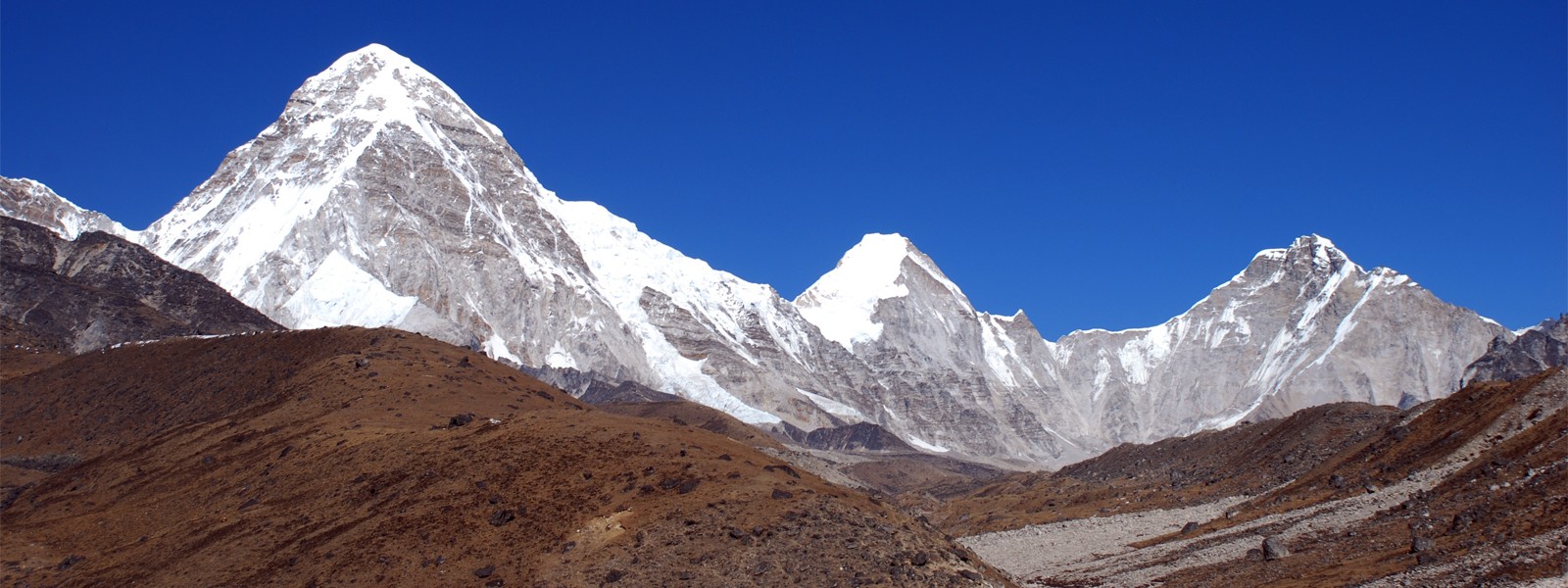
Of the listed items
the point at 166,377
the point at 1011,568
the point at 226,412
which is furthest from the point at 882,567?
the point at 166,377

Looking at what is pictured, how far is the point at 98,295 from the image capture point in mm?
170750

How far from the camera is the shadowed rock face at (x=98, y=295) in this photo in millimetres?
160125

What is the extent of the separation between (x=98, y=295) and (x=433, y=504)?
130 meters

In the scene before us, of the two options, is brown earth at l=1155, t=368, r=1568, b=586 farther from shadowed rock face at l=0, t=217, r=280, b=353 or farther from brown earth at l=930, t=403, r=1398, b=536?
shadowed rock face at l=0, t=217, r=280, b=353

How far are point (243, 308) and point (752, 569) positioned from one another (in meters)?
156

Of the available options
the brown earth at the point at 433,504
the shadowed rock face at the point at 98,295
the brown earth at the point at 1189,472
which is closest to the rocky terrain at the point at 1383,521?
the brown earth at the point at 1189,472

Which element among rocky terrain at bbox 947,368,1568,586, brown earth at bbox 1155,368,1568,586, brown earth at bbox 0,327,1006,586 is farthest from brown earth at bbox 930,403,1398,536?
brown earth at bbox 0,327,1006,586

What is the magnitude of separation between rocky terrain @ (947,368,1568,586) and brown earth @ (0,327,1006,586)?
791 inches

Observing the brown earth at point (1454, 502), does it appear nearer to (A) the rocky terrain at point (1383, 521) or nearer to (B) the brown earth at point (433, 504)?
(A) the rocky terrain at point (1383, 521)

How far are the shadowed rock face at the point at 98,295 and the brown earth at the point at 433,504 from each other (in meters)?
70.9

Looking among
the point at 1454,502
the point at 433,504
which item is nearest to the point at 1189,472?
the point at 1454,502

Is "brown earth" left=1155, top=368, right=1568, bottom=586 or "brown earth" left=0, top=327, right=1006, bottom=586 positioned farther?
"brown earth" left=1155, top=368, right=1568, bottom=586

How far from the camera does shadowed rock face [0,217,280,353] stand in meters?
160

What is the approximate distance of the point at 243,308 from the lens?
7495 inches
